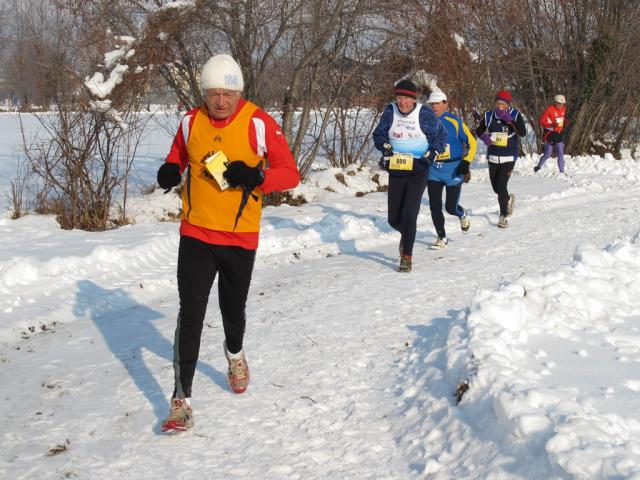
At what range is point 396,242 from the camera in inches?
368

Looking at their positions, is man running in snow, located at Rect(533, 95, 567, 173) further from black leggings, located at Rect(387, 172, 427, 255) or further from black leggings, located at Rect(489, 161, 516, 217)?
black leggings, located at Rect(387, 172, 427, 255)

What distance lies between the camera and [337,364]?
4.77 m

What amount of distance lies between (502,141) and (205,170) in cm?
701

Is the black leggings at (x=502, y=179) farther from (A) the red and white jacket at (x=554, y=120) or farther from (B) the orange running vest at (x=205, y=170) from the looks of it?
(A) the red and white jacket at (x=554, y=120)

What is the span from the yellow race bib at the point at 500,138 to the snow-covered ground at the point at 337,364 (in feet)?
5.76

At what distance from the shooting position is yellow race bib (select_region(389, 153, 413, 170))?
288 inches

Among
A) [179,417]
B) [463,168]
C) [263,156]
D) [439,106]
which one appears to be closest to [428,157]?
[439,106]

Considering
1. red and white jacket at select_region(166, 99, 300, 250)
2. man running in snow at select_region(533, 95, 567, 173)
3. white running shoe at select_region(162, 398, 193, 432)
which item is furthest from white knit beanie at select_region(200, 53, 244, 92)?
man running in snow at select_region(533, 95, 567, 173)

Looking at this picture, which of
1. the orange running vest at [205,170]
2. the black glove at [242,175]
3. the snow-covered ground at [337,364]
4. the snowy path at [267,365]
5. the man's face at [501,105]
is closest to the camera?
the snow-covered ground at [337,364]

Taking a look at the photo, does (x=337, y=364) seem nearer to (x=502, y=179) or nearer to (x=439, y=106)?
(x=439, y=106)

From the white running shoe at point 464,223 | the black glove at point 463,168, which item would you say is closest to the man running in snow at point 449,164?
the black glove at point 463,168

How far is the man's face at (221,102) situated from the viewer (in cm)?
375

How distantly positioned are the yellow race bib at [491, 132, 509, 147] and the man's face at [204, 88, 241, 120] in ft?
22.6

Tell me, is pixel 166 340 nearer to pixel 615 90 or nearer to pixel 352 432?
pixel 352 432
